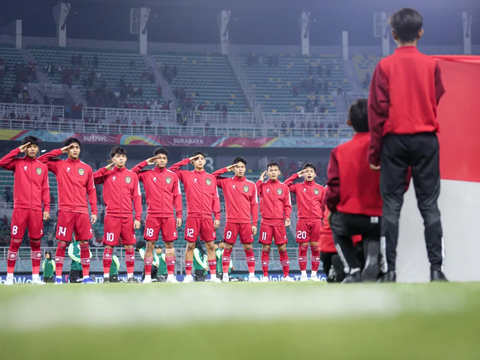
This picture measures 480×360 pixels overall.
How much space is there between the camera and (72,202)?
35.5 ft

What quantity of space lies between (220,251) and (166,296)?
57.3ft

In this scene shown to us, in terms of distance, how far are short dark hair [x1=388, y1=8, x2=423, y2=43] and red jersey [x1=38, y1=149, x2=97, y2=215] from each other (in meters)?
7.35

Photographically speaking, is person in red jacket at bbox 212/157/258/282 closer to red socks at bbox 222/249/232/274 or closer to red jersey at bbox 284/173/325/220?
red socks at bbox 222/249/232/274

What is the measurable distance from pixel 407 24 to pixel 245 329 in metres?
3.33

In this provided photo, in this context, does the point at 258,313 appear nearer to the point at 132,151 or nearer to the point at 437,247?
the point at 437,247

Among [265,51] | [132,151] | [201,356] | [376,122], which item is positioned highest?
[265,51]

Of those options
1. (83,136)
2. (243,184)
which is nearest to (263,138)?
(83,136)

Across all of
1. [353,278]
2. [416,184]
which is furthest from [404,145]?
[353,278]

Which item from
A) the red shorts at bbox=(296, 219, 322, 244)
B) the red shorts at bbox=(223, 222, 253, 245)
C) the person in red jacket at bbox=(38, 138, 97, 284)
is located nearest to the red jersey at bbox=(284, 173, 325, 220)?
the red shorts at bbox=(296, 219, 322, 244)

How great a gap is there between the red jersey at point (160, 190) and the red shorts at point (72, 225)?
1265mm

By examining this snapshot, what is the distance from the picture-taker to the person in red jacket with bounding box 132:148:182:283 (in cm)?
1134

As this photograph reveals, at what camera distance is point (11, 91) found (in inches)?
1315

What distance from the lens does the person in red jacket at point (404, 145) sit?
4293 millimetres

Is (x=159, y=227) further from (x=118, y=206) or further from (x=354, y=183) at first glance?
(x=354, y=183)
